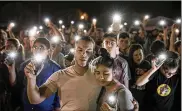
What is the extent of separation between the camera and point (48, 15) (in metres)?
19.6

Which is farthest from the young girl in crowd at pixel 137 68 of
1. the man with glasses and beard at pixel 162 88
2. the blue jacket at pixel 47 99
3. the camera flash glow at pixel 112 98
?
the camera flash glow at pixel 112 98

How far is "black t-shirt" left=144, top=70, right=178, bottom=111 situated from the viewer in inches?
167

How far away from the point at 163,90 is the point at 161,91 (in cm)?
3

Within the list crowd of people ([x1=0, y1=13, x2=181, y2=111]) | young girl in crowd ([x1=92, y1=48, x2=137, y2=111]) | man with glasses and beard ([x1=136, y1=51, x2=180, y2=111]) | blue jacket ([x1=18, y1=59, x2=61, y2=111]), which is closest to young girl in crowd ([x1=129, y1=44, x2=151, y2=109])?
crowd of people ([x1=0, y1=13, x2=181, y2=111])

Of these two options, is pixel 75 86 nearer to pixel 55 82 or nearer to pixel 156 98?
pixel 55 82

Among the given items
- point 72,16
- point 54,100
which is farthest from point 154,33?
point 72,16

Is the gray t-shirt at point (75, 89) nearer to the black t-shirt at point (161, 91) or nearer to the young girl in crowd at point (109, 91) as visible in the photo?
the young girl in crowd at point (109, 91)

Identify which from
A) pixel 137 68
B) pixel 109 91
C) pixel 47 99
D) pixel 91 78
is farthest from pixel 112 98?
pixel 137 68

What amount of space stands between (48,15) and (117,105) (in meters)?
17.3

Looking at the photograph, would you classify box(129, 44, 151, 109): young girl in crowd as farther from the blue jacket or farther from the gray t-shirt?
the gray t-shirt

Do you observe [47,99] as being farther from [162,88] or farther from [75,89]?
[162,88]

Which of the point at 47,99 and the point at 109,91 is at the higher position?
the point at 109,91

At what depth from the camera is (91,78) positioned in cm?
314

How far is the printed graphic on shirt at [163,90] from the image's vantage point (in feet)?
13.9
